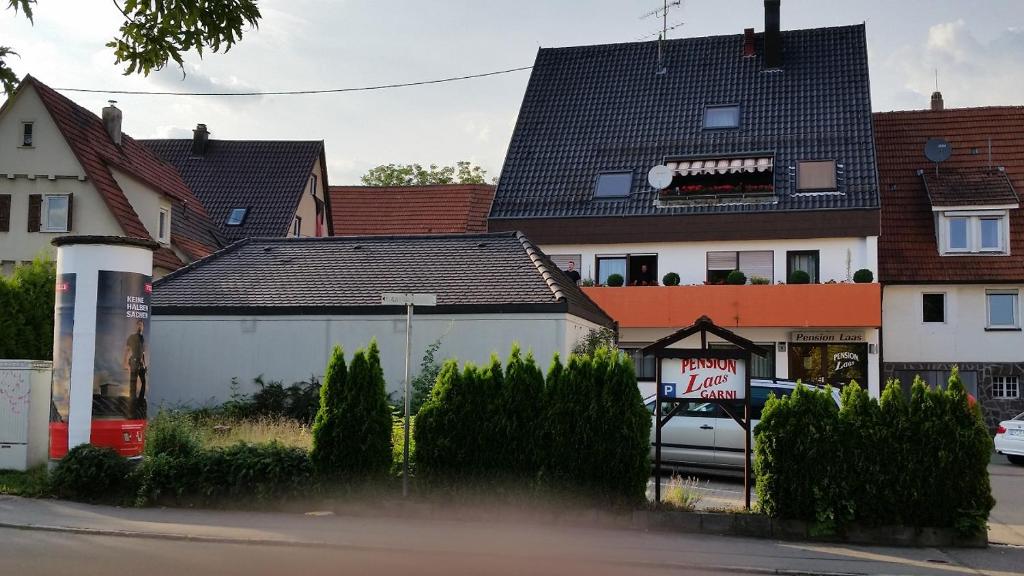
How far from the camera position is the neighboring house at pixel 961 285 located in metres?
32.5

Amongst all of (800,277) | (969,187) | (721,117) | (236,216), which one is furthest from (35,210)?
(969,187)

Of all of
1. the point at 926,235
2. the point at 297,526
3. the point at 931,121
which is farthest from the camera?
the point at 931,121

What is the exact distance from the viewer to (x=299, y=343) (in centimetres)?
2103

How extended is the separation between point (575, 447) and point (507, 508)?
1200mm

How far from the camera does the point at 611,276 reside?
32125 millimetres

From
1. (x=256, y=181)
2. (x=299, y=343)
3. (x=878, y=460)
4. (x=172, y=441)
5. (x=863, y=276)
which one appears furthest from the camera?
(x=256, y=181)

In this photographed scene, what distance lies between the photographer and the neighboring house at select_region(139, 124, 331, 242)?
137 feet

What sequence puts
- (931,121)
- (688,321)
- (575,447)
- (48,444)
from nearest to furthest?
(575,447) < (48,444) < (688,321) < (931,121)

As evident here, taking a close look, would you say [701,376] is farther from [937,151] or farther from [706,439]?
[937,151]

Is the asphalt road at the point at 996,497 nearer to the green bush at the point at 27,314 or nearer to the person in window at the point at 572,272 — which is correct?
the person in window at the point at 572,272

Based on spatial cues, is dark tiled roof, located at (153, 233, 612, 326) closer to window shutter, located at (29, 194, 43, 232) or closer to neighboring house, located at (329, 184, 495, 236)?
window shutter, located at (29, 194, 43, 232)

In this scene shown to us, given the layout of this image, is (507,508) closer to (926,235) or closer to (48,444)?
(48,444)

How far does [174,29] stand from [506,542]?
6824 millimetres

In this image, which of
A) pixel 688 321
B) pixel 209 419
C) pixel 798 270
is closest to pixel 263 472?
pixel 209 419
